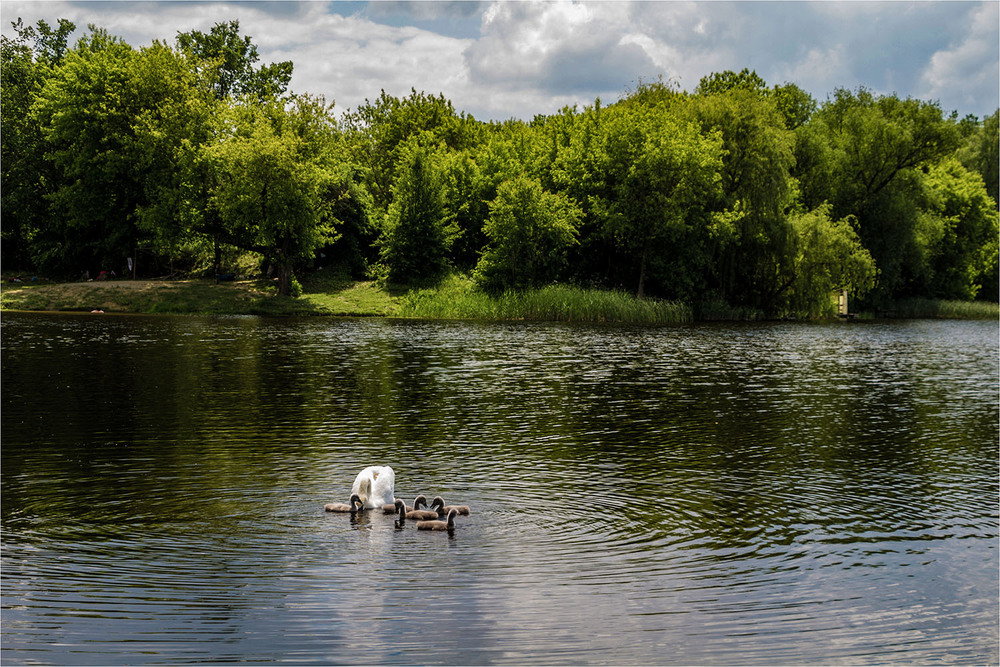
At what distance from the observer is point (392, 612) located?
30.7 feet

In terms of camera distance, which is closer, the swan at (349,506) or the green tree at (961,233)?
the swan at (349,506)

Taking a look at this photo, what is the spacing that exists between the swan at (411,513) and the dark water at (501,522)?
1.15ft

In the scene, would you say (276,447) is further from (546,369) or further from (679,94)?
(679,94)

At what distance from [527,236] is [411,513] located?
61752 mm

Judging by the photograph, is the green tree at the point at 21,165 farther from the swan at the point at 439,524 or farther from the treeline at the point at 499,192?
the swan at the point at 439,524

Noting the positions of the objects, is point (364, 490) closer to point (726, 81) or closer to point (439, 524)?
point (439, 524)

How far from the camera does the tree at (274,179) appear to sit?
217 feet

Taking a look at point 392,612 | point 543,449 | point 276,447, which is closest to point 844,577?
point 392,612

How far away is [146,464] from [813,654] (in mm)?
12573

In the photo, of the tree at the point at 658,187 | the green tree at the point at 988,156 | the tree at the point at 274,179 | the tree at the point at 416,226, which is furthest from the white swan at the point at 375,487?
the green tree at the point at 988,156

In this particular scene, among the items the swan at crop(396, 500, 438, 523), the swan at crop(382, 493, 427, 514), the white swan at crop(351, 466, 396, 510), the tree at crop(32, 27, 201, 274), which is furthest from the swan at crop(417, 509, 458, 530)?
the tree at crop(32, 27, 201, 274)

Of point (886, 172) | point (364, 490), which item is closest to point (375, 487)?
point (364, 490)

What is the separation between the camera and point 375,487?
43.9 feet

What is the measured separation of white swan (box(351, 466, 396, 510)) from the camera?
13.4 meters
